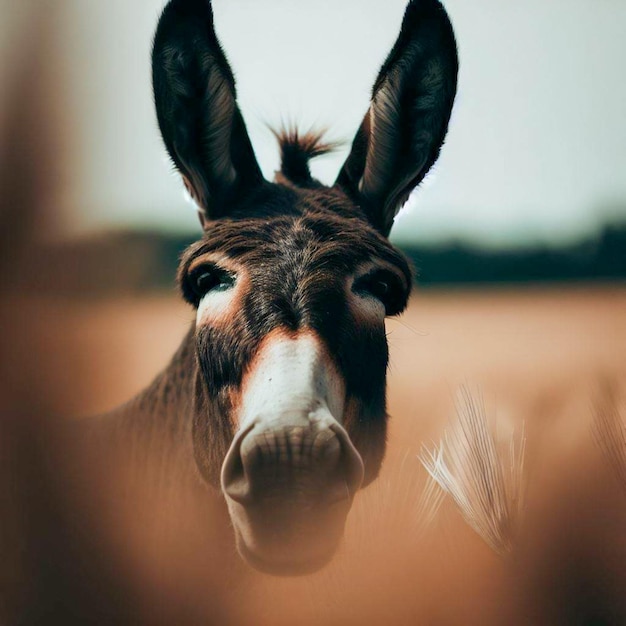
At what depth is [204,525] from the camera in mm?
1485

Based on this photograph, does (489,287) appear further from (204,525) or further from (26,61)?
(26,61)

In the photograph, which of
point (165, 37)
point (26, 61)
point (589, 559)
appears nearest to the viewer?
point (165, 37)

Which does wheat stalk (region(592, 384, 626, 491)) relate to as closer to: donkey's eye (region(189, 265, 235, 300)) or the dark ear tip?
donkey's eye (region(189, 265, 235, 300))

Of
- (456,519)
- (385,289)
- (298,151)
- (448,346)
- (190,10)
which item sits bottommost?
(456,519)

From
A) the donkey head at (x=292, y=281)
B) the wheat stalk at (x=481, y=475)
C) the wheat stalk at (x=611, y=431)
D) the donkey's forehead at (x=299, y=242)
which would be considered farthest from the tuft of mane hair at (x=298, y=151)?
the wheat stalk at (x=611, y=431)

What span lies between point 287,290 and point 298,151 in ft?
2.05

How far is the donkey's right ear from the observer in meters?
1.41

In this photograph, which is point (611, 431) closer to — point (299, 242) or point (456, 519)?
point (456, 519)

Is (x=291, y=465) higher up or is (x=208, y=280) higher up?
(x=208, y=280)

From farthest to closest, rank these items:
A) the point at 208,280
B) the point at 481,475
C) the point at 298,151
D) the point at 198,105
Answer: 1. the point at 298,151
2. the point at 481,475
3. the point at 198,105
4. the point at 208,280

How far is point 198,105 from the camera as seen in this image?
144 cm

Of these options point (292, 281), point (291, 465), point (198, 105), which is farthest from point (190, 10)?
point (291, 465)

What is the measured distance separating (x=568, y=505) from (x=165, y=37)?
61.3 inches

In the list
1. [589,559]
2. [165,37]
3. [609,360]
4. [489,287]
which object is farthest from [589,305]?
[165,37]
